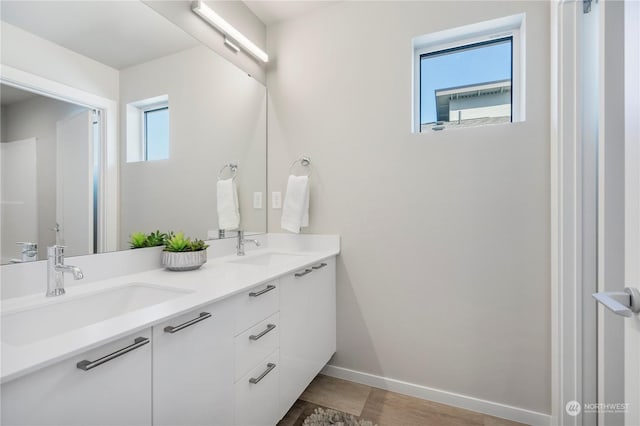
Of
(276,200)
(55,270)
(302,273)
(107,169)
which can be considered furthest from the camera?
(276,200)

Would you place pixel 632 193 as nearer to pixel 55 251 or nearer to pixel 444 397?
pixel 444 397

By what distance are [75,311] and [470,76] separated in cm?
217

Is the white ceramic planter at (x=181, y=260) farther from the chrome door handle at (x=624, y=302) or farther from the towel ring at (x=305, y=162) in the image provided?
the chrome door handle at (x=624, y=302)

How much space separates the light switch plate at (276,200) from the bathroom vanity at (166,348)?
0.60m

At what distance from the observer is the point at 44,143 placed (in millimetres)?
1026

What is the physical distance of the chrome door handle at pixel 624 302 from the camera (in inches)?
24.2

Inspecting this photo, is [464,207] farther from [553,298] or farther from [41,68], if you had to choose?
[41,68]

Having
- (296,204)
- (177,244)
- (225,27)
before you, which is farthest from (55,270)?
(225,27)

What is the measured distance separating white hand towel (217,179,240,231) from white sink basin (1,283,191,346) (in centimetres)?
71

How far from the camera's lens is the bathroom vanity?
1.97 ft

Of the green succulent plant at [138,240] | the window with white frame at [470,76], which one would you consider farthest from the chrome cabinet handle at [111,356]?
the window with white frame at [470,76]

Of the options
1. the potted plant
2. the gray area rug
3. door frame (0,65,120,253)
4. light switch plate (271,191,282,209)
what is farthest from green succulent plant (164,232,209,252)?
the gray area rug

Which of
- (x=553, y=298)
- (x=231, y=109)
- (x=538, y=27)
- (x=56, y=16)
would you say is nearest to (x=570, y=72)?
(x=538, y=27)

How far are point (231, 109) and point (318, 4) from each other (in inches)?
34.8
